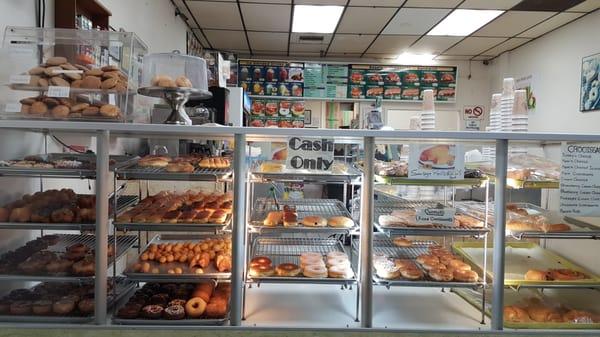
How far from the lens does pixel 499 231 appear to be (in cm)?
169

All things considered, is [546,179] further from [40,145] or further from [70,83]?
[40,145]

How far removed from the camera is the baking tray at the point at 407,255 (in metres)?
1.79

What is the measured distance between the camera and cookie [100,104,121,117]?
180 cm

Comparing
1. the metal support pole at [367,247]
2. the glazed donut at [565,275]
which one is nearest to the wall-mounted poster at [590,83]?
the glazed donut at [565,275]

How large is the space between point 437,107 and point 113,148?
17.8 feet

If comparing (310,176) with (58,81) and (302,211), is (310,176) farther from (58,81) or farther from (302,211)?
(58,81)

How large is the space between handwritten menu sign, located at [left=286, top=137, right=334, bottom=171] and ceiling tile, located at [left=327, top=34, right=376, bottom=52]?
13.0ft

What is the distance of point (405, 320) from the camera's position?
1821mm

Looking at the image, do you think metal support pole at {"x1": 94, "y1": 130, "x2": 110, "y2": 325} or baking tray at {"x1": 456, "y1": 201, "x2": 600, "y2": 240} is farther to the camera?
Result: baking tray at {"x1": 456, "y1": 201, "x2": 600, "y2": 240}

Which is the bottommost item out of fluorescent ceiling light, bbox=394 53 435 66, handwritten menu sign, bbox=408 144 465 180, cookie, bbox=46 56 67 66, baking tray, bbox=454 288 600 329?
baking tray, bbox=454 288 600 329

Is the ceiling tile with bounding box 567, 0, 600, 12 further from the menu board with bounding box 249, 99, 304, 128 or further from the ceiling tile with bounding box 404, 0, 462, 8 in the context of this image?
the menu board with bounding box 249, 99, 304, 128

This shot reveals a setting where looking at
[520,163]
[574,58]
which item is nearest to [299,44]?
[574,58]

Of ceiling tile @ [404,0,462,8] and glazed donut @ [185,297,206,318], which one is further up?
ceiling tile @ [404,0,462,8]

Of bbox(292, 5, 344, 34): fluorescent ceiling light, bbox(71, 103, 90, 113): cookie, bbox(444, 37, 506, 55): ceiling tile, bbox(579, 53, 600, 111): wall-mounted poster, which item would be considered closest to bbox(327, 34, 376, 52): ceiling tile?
bbox(292, 5, 344, 34): fluorescent ceiling light
